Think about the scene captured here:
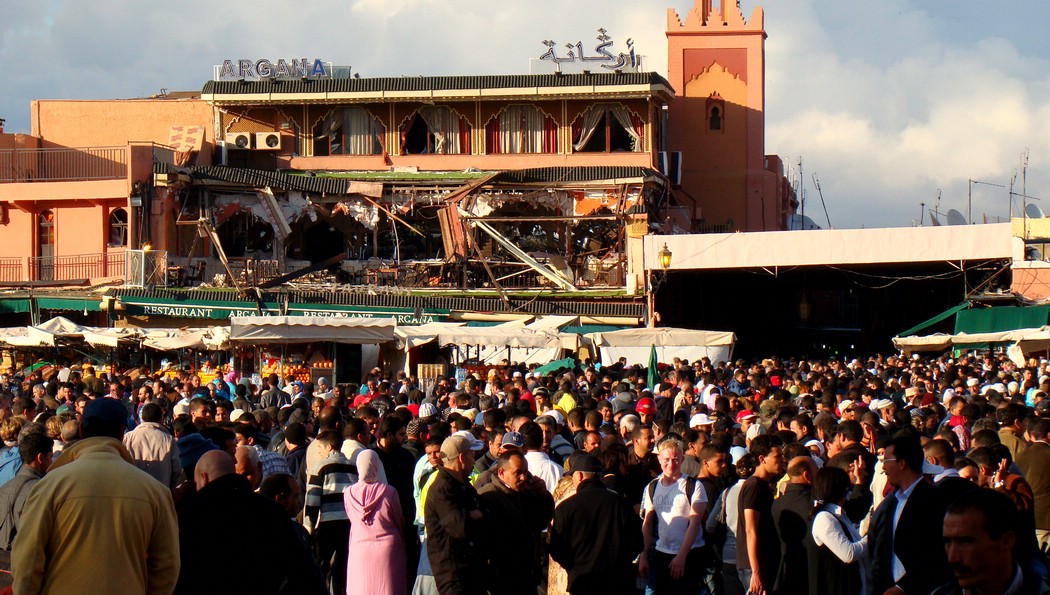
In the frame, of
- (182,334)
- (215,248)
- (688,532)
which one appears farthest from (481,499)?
(215,248)

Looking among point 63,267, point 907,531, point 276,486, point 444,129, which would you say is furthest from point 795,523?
point 444,129

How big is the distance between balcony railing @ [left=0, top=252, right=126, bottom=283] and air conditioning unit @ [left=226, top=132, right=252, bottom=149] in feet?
20.0

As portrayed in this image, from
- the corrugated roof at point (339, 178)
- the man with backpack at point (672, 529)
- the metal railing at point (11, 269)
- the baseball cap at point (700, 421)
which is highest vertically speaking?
the corrugated roof at point (339, 178)

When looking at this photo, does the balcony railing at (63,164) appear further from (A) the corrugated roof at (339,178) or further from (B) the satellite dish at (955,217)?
(B) the satellite dish at (955,217)

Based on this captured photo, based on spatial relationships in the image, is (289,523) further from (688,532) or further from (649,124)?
(649,124)

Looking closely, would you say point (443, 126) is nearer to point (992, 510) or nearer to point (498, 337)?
point (498, 337)

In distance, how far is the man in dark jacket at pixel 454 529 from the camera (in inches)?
305

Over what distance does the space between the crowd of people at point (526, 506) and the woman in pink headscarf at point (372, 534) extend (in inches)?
0.6

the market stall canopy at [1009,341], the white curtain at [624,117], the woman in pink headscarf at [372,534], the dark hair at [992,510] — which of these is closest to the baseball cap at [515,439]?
the woman in pink headscarf at [372,534]

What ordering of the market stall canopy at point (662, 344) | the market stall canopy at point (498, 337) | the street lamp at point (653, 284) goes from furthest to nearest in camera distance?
the street lamp at point (653, 284) < the market stall canopy at point (662, 344) < the market stall canopy at point (498, 337)

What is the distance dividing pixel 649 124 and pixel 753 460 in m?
31.6

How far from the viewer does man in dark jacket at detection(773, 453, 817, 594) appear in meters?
8.01

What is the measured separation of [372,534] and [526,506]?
101cm

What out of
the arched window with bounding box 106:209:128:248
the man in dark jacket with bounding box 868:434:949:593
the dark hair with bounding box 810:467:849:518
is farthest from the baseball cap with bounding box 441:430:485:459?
the arched window with bounding box 106:209:128:248
